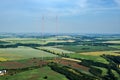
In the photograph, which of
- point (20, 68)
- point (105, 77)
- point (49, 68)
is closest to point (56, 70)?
point (49, 68)

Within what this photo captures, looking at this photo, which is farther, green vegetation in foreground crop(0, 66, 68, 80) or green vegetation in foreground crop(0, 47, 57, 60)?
green vegetation in foreground crop(0, 47, 57, 60)

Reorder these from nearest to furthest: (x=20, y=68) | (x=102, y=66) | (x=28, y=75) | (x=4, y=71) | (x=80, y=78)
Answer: (x=80, y=78) → (x=28, y=75) → (x=4, y=71) → (x=20, y=68) → (x=102, y=66)

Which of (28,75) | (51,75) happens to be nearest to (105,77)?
(51,75)

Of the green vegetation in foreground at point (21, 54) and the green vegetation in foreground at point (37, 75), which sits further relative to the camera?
the green vegetation in foreground at point (21, 54)

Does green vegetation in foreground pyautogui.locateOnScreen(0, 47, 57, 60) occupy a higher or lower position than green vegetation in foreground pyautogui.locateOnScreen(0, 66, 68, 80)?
lower

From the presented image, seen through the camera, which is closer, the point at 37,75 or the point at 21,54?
the point at 37,75


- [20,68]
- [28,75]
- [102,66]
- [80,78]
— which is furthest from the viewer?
[102,66]

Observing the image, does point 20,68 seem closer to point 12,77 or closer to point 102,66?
point 12,77

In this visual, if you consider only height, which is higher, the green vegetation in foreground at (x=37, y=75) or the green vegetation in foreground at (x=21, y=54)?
the green vegetation in foreground at (x=37, y=75)

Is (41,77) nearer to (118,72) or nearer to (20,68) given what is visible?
(20,68)

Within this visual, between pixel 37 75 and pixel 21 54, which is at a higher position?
pixel 37 75

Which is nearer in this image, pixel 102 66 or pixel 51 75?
pixel 51 75
